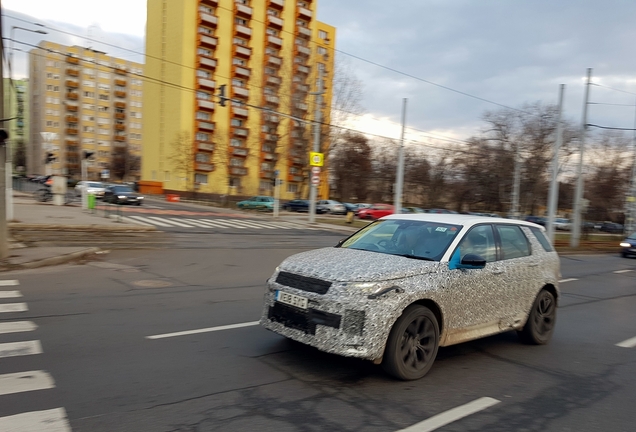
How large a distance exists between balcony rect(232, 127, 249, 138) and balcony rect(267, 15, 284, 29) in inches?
629

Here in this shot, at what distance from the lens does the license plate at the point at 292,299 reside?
16.4 feet

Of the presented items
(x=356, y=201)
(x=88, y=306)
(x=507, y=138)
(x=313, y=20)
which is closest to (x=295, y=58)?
(x=507, y=138)

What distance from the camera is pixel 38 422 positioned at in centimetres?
378

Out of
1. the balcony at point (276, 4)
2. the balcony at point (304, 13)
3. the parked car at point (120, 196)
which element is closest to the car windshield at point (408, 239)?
the parked car at point (120, 196)

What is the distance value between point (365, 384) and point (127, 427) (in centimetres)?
223

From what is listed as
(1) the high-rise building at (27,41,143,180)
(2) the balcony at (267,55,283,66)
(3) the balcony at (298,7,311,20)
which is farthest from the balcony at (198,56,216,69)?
(1) the high-rise building at (27,41,143,180)

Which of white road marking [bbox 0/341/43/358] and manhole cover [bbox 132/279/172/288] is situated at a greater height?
white road marking [bbox 0/341/43/358]

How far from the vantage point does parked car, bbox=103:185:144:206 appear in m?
38.3

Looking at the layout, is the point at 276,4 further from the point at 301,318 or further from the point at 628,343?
the point at 301,318

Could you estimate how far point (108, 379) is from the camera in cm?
475

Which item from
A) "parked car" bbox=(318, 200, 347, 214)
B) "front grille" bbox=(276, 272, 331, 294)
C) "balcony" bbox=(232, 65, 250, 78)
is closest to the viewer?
"front grille" bbox=(276, 272, 331, 294)

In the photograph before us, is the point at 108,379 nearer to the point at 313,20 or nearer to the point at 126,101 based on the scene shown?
the point at 313,20

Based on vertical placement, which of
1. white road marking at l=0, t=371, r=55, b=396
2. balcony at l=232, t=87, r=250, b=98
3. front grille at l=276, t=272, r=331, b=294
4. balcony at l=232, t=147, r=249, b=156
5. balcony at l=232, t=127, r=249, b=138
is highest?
balcony at l=232, t=87, r=250, b=98

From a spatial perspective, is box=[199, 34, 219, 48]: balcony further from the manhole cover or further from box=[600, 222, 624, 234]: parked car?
the manhole cover
